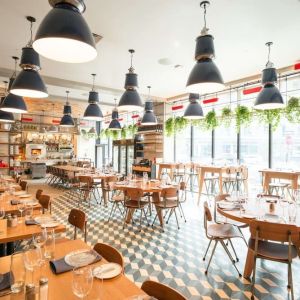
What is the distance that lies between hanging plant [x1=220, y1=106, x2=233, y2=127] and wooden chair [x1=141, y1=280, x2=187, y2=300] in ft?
21.8

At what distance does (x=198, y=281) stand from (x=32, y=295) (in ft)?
7.76

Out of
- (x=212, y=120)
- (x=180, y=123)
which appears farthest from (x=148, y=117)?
(x=180, y=123)

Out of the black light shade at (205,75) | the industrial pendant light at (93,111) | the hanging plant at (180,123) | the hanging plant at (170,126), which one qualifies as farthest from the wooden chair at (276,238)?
the hanging plant at (170,126)

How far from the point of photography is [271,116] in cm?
619

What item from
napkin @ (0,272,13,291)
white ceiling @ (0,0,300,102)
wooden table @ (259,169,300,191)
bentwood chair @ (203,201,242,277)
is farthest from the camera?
wooden table @ (259,169,300,191)

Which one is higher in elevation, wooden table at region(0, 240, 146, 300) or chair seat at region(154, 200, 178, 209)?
wooden table at region(0, 240, 146, 300)

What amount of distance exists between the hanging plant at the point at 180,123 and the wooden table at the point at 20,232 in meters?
7.01

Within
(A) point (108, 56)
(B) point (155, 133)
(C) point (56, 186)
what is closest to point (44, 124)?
(C) point (56, 186)

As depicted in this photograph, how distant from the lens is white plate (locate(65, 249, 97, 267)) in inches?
66.3

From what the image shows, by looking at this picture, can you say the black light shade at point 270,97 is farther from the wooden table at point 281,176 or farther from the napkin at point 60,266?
the napkin at point 60,266

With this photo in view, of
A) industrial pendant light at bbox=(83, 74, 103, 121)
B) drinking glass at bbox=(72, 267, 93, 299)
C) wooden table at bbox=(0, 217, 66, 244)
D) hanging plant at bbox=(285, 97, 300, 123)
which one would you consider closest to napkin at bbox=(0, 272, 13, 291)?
drinking glass at bbox=(72, 267, 93, 299)

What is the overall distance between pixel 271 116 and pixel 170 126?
3958mm

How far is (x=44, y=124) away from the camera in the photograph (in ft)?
48.1

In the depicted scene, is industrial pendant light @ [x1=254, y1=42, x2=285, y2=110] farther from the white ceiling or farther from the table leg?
the table leg
